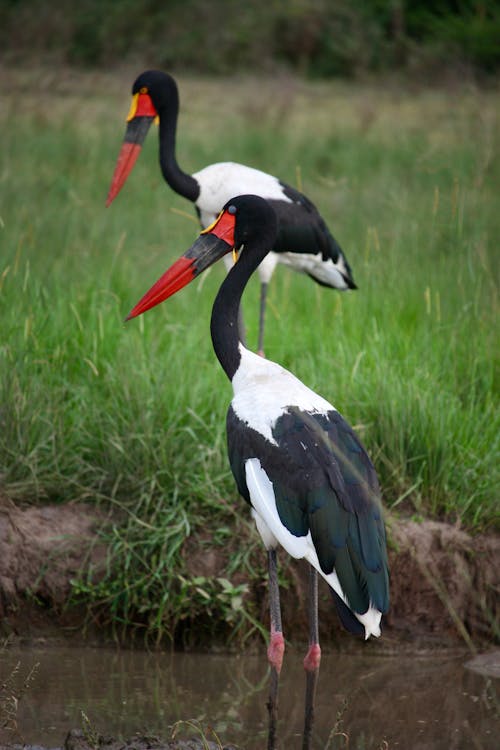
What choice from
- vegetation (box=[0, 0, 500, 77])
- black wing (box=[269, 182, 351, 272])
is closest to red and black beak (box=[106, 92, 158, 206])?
black wing (box=[269, 182, 351, 272])

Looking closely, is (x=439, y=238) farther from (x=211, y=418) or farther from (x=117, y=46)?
(x=117, y=46)

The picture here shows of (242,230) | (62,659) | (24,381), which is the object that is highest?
(242,230)

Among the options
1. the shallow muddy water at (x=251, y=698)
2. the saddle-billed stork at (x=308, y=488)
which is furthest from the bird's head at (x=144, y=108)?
the shallow muddy water at (x=251, y=698)

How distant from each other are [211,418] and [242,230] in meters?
0.86

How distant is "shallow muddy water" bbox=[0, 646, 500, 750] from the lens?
3350 mm

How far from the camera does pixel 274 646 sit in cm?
326

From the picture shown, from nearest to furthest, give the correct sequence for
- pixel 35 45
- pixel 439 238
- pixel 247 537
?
pixel 247 537
pixel 439 238
pixel 35 45

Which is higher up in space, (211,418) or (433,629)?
(211,418)

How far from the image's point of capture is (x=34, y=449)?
4066mm

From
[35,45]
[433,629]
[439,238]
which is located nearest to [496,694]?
[433,629]

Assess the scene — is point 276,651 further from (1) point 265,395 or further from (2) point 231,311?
(2) point 231,311

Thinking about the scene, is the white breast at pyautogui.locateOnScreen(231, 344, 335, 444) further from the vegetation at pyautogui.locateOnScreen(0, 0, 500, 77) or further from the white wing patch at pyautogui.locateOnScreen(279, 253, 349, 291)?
the vegetation at pyautogui.locateOnScreen(0, 0, 500, 77)

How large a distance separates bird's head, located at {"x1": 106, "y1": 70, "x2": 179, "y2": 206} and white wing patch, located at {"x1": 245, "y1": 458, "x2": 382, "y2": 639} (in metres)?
2.36

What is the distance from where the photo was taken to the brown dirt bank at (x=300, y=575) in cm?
385
